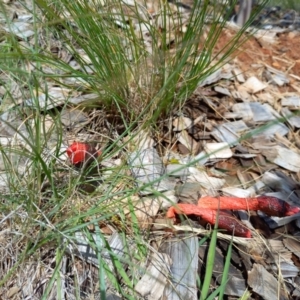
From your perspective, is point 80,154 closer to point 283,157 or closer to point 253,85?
point 283,157

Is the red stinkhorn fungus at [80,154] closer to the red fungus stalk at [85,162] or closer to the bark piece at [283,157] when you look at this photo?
the red fungus stalk at [85,162]

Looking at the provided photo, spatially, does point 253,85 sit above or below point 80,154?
below

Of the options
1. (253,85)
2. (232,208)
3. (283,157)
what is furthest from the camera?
(253,85)

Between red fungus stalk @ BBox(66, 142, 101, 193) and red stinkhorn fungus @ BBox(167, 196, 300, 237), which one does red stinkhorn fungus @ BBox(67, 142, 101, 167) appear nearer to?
red fungus stalk @ BBox(66, 142, 101, 193)

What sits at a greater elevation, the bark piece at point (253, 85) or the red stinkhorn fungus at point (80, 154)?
the red stinkhorn fungus at point (80, 154)

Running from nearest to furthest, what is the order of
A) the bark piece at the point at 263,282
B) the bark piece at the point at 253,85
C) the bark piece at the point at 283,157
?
the bark piece at the point at 263,282
the bark piece at the point at 283,157
the bark piece at the point at 253,85

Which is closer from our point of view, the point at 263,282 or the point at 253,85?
the point at 263,282

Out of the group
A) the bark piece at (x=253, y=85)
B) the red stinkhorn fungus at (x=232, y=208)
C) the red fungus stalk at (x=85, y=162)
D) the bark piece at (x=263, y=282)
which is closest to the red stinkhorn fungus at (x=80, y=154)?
the red fungus stalk at (x=85, y=162)

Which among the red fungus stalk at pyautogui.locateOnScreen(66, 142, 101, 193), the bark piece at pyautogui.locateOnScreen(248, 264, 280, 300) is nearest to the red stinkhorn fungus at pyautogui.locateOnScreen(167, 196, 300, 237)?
the bark piece at pyautogui.locateOnScreen(248, 264, 280, 300)

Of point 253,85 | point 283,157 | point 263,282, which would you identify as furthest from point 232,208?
point 253,85
